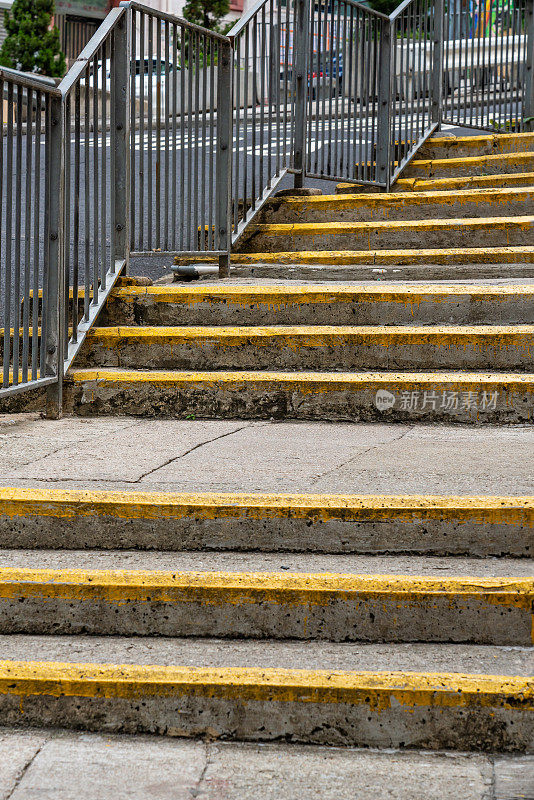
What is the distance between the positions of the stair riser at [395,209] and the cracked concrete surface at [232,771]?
15.4ft

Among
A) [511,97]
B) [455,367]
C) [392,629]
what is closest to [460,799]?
[392,629]

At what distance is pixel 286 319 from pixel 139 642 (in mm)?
2682

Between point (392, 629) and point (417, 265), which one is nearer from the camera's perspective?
point (392, 629)

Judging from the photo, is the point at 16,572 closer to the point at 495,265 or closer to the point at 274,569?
the point at 274,569

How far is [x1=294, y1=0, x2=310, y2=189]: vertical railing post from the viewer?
22.7 feet

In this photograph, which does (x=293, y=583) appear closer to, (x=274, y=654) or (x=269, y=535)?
(x=274, y=654)

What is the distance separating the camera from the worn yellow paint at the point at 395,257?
584 cm

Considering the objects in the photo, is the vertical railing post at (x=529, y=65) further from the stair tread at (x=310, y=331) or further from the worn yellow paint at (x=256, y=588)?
the worn yellow paint at (x=256, y=588)

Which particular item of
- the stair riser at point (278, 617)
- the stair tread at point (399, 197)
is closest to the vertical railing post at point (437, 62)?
the stair tread at point (399, 197)

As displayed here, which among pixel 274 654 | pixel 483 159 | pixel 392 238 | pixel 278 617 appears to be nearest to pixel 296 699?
pixel 274 654

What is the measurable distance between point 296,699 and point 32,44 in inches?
858

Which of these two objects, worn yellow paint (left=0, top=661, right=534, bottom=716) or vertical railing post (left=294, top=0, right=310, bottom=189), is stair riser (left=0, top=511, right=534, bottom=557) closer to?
worn yellow paint (left=0, top=661, right=534, bottom=716)

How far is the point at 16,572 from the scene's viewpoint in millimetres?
2973

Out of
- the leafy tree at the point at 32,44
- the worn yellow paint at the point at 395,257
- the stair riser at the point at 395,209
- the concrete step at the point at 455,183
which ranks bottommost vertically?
the worn yellow paint at the point at 395,257
